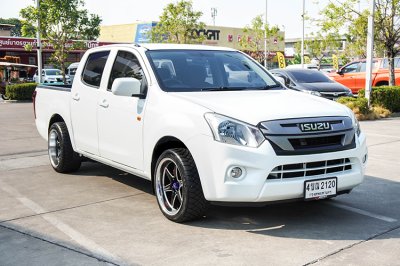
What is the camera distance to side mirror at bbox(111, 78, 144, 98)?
18.2 feet

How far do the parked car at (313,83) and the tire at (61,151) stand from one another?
8.75m

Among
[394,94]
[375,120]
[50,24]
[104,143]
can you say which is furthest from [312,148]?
[50,24]

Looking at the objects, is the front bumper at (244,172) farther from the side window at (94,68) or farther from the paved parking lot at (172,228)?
the side window at (94,68)

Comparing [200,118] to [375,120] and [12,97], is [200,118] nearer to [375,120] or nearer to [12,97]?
[375,120]

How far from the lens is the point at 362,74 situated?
20.5 m

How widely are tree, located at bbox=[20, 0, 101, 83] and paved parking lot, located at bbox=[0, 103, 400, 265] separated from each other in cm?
2195

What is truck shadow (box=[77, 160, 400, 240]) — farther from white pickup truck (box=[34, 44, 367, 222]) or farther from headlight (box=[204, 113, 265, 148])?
headlight (box=[204, 113, 265, 148])

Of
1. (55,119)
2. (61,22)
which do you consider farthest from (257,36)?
(55,119)

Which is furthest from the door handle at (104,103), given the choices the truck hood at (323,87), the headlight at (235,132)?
the truck hood at (323,87)

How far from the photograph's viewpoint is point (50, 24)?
28.2 meters

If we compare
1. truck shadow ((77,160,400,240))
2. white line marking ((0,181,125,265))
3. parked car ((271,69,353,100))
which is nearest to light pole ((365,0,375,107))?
parked car ((271,69,353,100))

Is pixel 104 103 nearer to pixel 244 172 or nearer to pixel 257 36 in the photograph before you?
pixel 244 172

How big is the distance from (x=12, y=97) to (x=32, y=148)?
55.5 ft

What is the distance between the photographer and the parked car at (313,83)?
15359 millimetres
